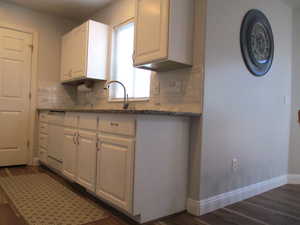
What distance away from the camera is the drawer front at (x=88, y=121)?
7.52 feet

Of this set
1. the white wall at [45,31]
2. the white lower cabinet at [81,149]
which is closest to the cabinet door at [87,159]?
the white lower cabinet at [81,149]

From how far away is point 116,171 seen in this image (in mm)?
1960

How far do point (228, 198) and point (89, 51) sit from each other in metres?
2.54

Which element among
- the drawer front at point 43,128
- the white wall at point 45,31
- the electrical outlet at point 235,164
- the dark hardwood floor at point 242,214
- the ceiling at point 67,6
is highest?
the ceiling at point 67,6

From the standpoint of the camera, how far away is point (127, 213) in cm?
197

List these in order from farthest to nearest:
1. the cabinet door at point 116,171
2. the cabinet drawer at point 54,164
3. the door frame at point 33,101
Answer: the door frame at point 33,101 → the cabinet drawer at point 54,164 → the cabinet door at point 116,171

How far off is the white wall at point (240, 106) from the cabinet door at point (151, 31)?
0.40m

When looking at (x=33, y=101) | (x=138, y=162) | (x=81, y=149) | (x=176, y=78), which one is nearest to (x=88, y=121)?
(x=81, y=149)

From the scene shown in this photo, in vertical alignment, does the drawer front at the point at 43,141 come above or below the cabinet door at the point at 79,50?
below

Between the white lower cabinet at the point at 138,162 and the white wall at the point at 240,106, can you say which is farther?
the white wall at the point at 240,106

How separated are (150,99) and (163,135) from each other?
31.2 inches

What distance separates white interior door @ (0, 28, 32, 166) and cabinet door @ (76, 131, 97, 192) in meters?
1.72

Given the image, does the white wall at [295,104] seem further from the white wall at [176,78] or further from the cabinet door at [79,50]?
the cabinet door at [79,50]

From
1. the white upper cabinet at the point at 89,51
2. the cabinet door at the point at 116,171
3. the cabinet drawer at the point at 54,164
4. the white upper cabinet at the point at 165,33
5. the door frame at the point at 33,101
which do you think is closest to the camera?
the cabinet door at the point at 116,171
